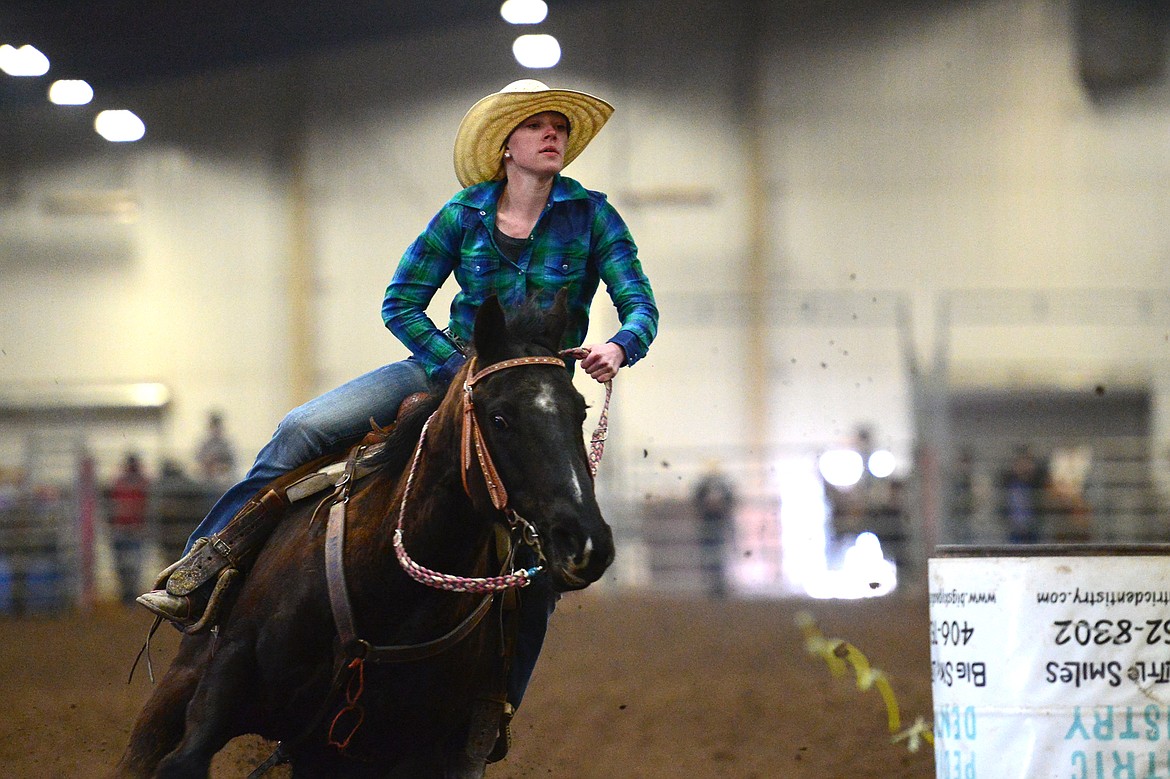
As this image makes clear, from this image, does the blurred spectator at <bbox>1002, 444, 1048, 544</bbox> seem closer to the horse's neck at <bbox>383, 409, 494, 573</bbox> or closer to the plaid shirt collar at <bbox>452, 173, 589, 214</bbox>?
the plaid shirt collar at <bbox>452, 173, 589, 214</bbox>

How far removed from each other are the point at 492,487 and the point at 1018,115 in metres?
13.7

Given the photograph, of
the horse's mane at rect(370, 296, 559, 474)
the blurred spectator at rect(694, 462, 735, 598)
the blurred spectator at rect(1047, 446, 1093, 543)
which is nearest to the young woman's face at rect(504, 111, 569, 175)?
the horse's mane at rect(370, 296, 559, 474)

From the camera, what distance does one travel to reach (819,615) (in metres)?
10.0

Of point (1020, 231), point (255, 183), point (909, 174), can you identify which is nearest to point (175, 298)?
point (255, 183)

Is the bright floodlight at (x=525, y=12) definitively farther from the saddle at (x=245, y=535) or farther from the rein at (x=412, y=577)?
the rein at (x=412, y=577)

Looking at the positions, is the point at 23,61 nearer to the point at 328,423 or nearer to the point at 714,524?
the point at 714,524

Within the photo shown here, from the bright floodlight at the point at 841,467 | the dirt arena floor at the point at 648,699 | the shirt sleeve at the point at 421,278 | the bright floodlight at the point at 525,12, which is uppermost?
the bright floodlight at the point at 525,12

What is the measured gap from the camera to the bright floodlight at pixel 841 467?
41.1 feet

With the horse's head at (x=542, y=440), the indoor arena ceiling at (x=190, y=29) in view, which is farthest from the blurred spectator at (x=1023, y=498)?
the horse's head at (x=542, y=440)

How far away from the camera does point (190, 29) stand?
13883mm

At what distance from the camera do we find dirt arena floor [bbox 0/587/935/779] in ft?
17.2

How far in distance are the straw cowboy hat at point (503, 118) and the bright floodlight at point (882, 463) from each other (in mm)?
9675

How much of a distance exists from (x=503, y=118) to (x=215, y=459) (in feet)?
33.5

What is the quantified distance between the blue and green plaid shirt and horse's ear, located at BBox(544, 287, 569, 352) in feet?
1.27
